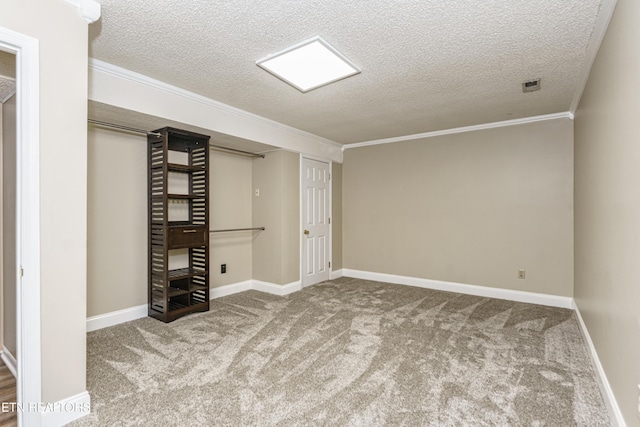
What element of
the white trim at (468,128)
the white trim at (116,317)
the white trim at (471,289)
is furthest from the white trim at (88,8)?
the white trim at (471,289)

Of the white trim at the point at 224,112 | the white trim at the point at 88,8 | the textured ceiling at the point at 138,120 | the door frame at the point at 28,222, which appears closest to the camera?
the door frame at the point at 28,222

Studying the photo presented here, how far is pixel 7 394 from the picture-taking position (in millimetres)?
2062

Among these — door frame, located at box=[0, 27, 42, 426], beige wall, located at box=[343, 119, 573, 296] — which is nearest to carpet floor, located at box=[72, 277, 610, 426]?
door frame, located at box=[0, 27, 42, 426]

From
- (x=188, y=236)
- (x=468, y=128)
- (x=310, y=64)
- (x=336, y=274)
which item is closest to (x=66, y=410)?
(x=188, y=236)

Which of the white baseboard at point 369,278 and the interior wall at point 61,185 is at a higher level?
the interior wall at point 61,185

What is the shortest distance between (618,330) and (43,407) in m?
3.12

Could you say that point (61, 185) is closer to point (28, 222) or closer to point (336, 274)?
point (28, 222)

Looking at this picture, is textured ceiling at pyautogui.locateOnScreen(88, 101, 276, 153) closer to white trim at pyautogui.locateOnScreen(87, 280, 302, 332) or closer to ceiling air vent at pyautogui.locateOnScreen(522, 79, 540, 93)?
white trim at pyautogui.locateOnScreen(87, 280, 302, 332)

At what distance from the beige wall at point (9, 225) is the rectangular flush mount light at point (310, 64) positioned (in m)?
1.96

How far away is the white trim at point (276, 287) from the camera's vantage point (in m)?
4.48

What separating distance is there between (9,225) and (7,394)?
1201 millimetres

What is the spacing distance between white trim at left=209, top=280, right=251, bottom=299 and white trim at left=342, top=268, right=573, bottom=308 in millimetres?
1867

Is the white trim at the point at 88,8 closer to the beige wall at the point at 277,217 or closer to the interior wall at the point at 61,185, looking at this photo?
the interior wall at the point at 61,185

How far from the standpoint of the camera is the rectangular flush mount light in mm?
2346
